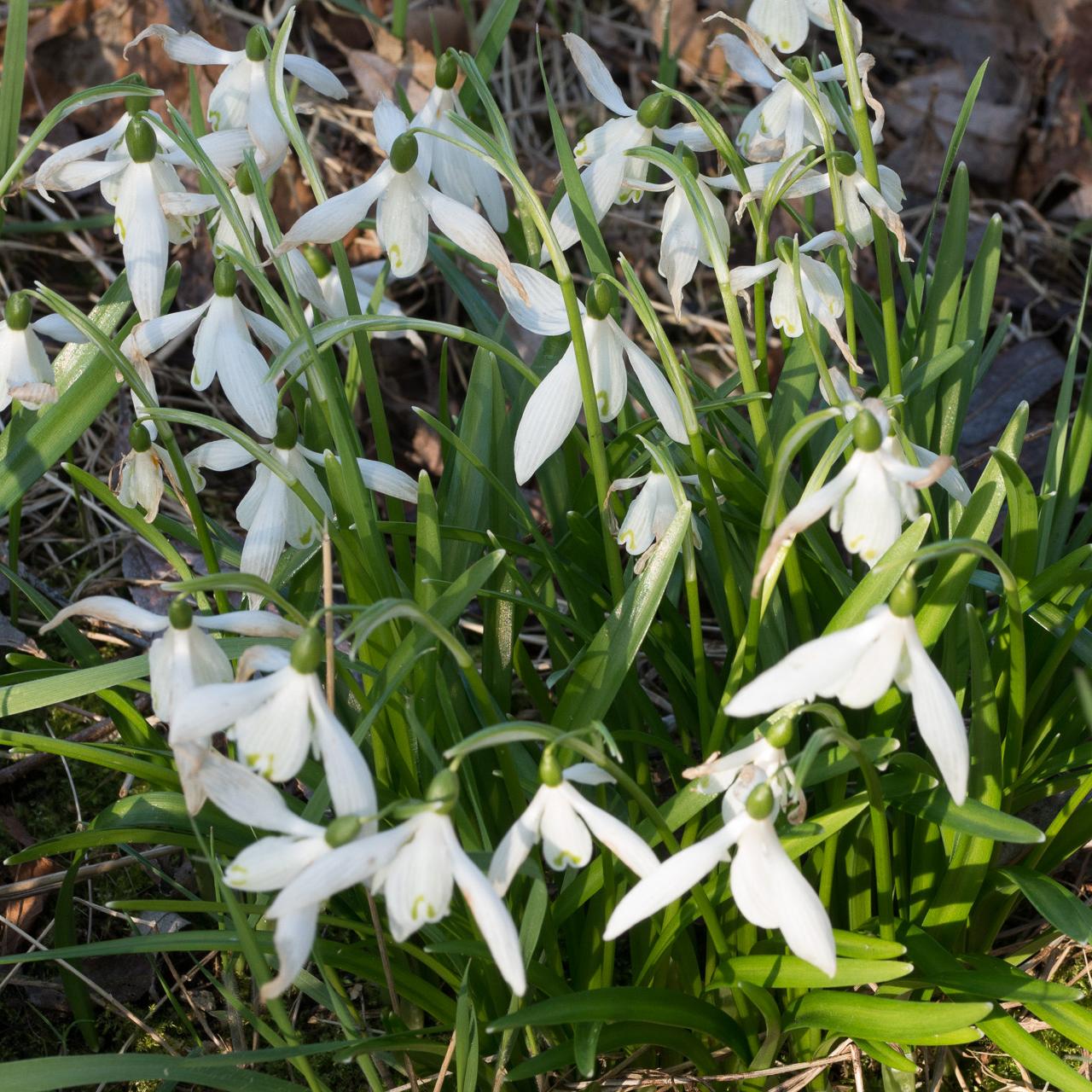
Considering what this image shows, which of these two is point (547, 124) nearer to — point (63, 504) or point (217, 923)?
point (63, 504)

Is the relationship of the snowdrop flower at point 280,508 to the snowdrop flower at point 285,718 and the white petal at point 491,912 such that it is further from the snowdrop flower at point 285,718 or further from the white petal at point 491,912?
the white petal at point 491,912

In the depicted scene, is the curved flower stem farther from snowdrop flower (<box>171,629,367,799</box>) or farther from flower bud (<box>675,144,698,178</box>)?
snowdrop flower (<box>171,629,367,799</box>)

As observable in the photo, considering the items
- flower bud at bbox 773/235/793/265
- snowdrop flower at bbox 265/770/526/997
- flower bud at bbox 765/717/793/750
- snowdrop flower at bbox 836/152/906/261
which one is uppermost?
snowdrop flower at bbox 836/152/906/261

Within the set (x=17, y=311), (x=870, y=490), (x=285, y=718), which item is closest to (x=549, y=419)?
(x=870, y=490)

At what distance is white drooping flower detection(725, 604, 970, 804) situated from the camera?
3.12 ft

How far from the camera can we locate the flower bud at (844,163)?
1352mm

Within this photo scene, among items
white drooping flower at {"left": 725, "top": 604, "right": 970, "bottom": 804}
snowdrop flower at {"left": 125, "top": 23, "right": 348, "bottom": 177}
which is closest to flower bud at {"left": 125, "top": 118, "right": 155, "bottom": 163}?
snowdrop flower at {"left": 125, "top": 23, "right": 348, "bottom": 177}

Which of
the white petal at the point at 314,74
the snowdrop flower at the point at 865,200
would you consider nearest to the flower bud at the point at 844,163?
the snowdrop flower at the point at 865,200

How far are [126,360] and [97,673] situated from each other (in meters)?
0.33

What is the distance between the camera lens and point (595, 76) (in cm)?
142

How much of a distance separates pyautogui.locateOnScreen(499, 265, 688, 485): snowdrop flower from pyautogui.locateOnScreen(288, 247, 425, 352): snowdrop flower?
0.14 metres

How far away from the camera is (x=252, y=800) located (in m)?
0.97

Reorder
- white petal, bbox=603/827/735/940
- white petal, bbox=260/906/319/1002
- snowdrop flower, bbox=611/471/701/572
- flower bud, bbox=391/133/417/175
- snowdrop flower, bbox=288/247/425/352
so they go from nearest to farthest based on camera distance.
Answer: white petal, bbox=260/906/319/1002 → white petal, bbox=603/827/735/940 → flower bud, bbox=391/133/417/175 → snowdrop flower, bbox=611/471/701/572 → snowdrop flower, bbox=288/247/425/352

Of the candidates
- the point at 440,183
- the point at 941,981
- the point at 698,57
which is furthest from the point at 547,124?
the point at 941,981
